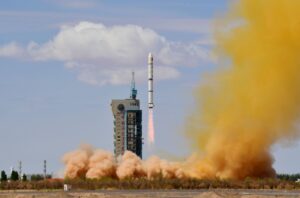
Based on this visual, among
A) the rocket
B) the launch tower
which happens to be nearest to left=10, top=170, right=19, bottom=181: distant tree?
the launch tower

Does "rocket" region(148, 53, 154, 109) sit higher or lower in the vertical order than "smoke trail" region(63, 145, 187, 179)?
higher

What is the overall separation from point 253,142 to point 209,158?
9401 millimetres

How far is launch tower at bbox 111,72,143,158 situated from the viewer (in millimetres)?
176000

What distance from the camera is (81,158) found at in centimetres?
14925

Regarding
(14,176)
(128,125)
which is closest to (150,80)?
(128,125)

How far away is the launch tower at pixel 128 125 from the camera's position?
176000 mm

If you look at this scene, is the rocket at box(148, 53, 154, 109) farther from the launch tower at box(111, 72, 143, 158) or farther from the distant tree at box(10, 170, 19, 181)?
the distant tree at box(10, 170, 19, 181)

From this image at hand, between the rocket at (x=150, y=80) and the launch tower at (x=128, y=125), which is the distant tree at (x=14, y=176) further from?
the rocket at (x=150, y=80)

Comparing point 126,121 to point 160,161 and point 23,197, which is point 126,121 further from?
point 23,197

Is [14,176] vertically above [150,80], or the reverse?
[150,80]

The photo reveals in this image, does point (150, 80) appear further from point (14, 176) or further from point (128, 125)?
point (14, 176)

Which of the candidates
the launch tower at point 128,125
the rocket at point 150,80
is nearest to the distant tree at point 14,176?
the launch tower at point 128,125

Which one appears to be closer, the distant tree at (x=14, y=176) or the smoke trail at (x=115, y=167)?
the smoke trail at (x=115, y=167)

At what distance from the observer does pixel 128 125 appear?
176 meters
